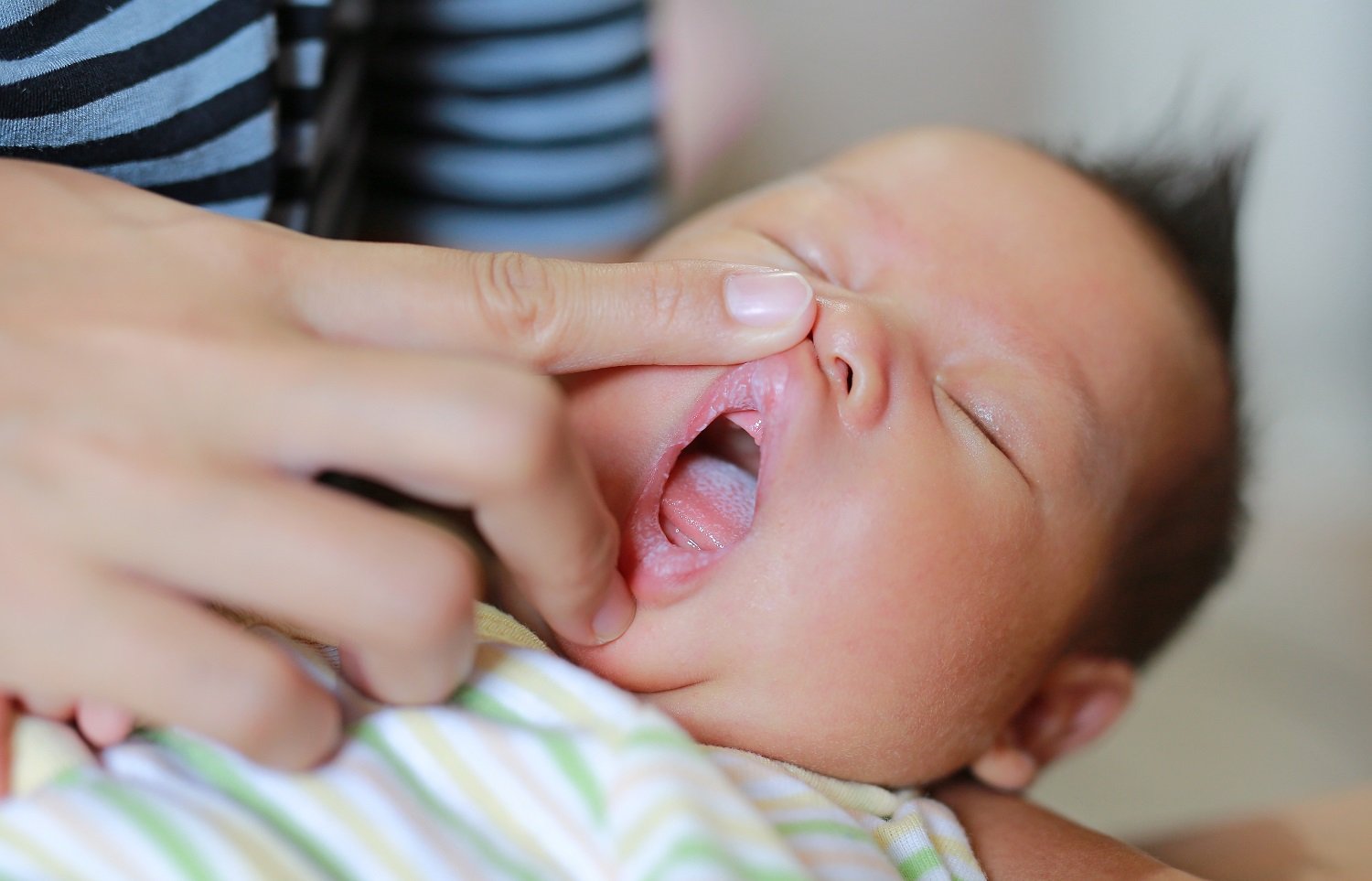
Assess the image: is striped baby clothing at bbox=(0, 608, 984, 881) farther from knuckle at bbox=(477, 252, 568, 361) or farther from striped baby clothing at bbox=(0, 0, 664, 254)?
striped baby clothing at bbox=(0, 0, 664, 254)

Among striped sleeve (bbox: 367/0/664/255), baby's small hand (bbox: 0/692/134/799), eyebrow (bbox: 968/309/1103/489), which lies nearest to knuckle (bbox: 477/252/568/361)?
baby's small hand (bbox: 0/692/134/799)

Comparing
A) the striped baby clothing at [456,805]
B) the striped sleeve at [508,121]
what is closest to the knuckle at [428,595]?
the striped baby clothing at [456,805]

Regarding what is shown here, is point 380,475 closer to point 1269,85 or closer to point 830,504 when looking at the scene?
point 830,504

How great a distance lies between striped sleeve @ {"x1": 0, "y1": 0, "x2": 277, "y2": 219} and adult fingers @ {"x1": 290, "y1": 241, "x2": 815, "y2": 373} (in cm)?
28

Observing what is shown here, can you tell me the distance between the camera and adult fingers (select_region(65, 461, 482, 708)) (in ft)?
1.69

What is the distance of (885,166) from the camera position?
40.1 inches

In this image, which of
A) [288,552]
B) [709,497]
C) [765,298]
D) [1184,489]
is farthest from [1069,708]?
[288,552]

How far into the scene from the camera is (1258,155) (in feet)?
5.92

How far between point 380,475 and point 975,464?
0.45m

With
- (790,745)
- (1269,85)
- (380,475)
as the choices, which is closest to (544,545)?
(380,475)

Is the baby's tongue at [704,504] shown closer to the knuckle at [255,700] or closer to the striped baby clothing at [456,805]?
the striped baby clothing at [456,805]

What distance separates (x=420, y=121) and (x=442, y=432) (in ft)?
2.98

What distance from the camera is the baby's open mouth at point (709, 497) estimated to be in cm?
80

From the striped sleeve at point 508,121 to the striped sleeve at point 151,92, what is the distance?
0.42 metres
